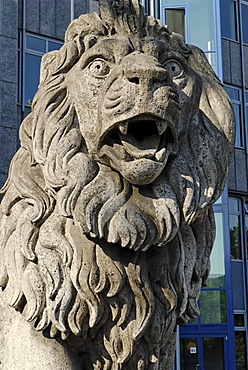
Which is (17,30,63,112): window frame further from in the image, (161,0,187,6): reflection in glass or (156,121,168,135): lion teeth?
(156,121,168,135): lion teeth

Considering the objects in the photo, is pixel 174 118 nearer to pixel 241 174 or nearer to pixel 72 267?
pixel 72 267

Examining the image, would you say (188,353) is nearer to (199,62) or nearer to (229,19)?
(229,19)

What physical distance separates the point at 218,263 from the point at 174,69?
44.8 ft

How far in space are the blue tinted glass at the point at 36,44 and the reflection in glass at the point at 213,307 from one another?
6.08 m

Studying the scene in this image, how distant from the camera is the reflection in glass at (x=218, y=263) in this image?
15461 mm

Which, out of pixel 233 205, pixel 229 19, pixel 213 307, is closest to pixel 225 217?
pixel 233 205

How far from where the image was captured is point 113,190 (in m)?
2.18

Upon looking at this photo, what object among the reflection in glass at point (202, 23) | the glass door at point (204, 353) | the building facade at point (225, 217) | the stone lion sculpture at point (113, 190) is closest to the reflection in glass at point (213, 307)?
the building facade at point (225, 217)

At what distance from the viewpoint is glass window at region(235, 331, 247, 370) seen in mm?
15836

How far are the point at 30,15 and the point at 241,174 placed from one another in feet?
20.3

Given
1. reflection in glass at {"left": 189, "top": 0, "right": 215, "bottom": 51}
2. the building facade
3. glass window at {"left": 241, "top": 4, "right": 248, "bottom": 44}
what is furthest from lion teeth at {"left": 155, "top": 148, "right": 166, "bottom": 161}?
glass window at {"left": 241, "top": 4, "right": 248, "bottom": 44}

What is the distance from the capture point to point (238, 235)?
1653cm

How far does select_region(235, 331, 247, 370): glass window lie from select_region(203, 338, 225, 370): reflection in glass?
0.68 metres

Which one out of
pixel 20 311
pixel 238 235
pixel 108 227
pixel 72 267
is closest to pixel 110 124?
pixel 108 227
